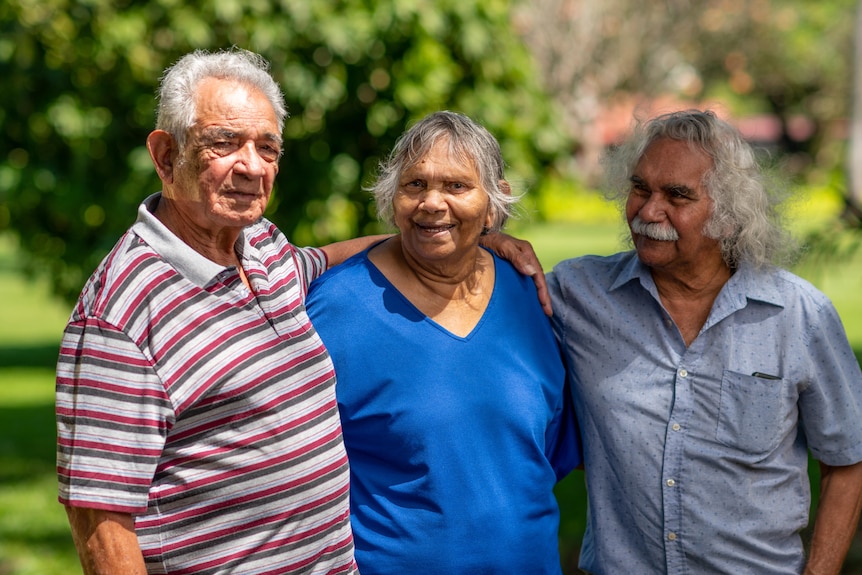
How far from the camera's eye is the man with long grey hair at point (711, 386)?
2807mm

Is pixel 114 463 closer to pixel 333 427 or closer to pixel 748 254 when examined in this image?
pixel 333 427

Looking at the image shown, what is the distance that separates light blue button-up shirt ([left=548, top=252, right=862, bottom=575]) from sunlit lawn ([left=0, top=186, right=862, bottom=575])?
501 mm

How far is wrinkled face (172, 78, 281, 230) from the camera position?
235 cm

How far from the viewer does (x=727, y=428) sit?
2.81 meters

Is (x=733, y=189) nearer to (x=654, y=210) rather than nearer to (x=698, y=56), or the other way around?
(x=654, y=210)

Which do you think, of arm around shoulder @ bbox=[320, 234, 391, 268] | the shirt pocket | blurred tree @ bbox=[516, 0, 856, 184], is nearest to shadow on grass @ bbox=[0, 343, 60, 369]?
arm around shoulder @ bbox=[320, 234, 391, 268]

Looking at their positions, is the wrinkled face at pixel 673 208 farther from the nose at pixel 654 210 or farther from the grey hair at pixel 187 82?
the grey hair at pixel 187 82

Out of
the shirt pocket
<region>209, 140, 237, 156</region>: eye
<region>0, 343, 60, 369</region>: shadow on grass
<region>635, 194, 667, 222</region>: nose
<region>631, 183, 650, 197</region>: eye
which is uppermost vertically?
<region>209, 140, 237, 156</region>: eye

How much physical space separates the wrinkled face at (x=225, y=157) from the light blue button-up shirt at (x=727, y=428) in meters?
1.20

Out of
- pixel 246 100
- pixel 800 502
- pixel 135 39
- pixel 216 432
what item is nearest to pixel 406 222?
pixel 246 100

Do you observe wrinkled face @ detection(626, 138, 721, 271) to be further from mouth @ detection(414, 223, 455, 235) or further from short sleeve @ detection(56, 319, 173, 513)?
short sleeve @ detection(56, 319, 173, 513)

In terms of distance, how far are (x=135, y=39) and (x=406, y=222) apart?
12.4ft

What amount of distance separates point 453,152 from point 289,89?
324 cm

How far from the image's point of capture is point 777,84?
39.2 m
